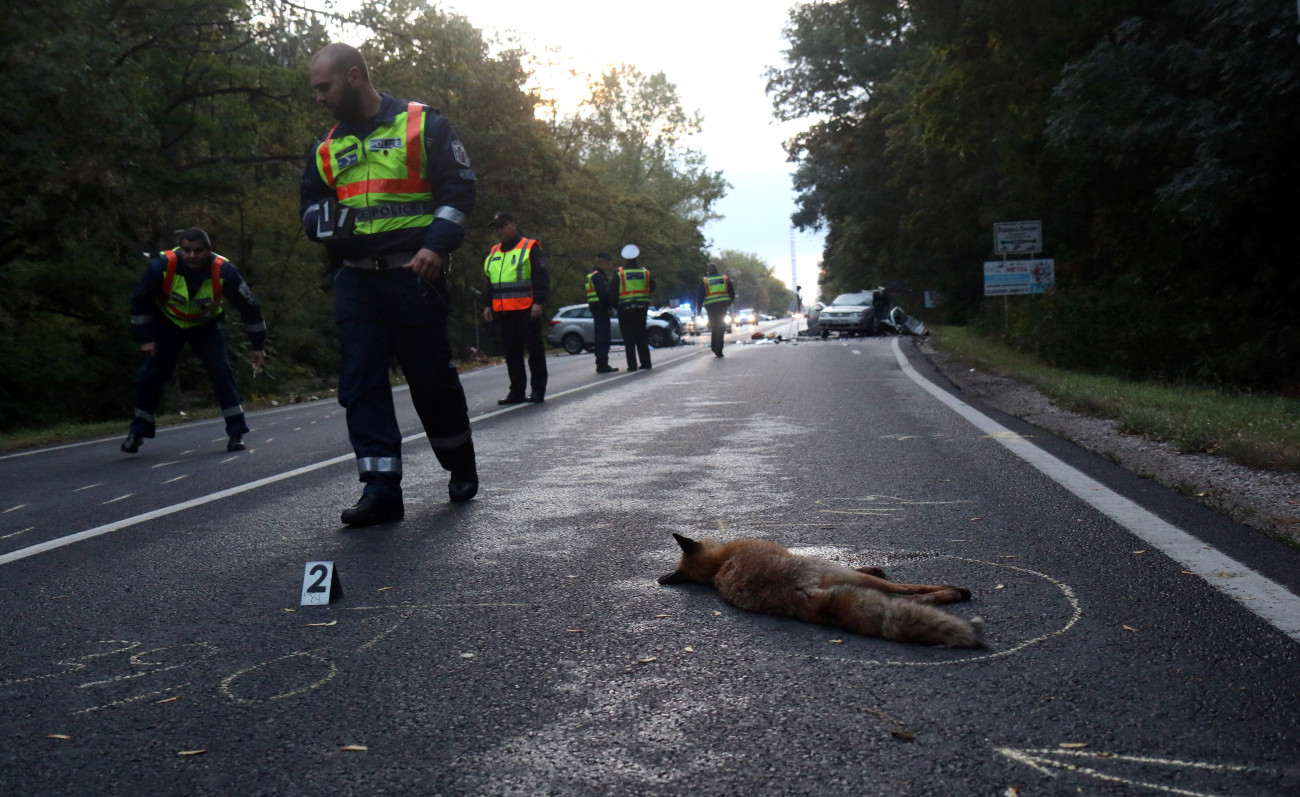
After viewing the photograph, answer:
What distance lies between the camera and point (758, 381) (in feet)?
53.8

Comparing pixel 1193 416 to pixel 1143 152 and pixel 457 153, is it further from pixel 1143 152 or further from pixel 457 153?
pixel 1143 152

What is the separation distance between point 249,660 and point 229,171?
79.8 feet

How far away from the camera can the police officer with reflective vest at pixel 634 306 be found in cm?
2056

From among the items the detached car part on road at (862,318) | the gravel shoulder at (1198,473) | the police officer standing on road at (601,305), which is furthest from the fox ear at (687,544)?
the detached car part on road at (862,318)

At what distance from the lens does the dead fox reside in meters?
3.61

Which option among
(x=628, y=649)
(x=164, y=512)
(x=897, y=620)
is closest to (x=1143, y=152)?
(x=164, y=512)

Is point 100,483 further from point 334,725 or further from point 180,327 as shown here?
point 334,725

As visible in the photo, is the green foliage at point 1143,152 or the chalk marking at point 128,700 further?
the green foliage at point 1143,152

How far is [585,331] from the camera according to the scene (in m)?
40.4

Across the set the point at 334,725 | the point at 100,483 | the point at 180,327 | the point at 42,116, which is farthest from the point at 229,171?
the point at 334,725

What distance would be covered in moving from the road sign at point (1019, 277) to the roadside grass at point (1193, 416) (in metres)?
10.0

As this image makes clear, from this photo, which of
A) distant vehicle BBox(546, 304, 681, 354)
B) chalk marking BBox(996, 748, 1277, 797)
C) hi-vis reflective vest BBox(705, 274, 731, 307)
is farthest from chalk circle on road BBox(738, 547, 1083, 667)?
distant vehicle BBox(546, 304, 681, 354)

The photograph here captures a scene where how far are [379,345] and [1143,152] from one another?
13510 millimetres

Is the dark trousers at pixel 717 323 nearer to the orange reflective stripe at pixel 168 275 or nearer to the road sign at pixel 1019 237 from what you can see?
the road sign at pixel 1019 237
